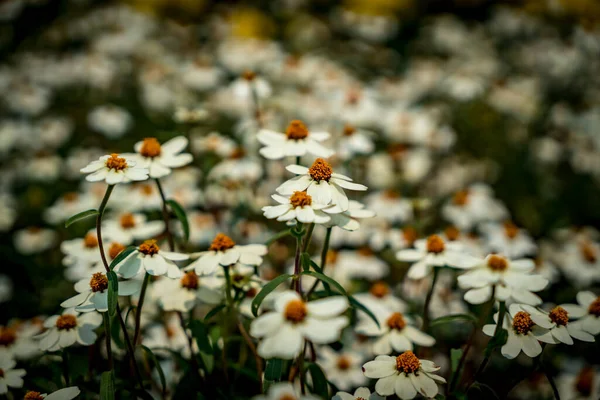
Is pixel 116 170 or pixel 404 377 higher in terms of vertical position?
pixel 116 170

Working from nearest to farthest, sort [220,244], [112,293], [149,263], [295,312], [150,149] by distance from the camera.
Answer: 1. [295,312]
2. [112,293]
3. [149,263]
4. [220,244]
5. [150,149]

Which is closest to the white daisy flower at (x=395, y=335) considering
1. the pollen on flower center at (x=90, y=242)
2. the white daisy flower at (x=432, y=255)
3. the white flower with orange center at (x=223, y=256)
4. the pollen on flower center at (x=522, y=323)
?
the white daisy flower at (x=432, y=255)

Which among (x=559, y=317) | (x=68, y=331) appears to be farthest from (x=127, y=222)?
(x=559, y=317)

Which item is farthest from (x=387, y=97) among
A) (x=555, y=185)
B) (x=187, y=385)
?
(x=187, y=385)

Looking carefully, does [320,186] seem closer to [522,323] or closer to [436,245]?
[436,245]

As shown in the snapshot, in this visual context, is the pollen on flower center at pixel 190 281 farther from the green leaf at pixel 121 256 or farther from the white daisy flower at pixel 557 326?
the white daisy flower at pixel 557 326

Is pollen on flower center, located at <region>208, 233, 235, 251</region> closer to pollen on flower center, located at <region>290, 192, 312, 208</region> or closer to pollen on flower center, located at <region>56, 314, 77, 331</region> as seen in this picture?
pollen on flower center, located at <region>290, 192, 312, 208</region>

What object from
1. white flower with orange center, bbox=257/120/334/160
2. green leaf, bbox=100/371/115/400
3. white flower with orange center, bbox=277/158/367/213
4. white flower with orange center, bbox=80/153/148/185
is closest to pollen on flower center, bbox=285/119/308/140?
white flower with orange center, bbox=257/120/334/160
